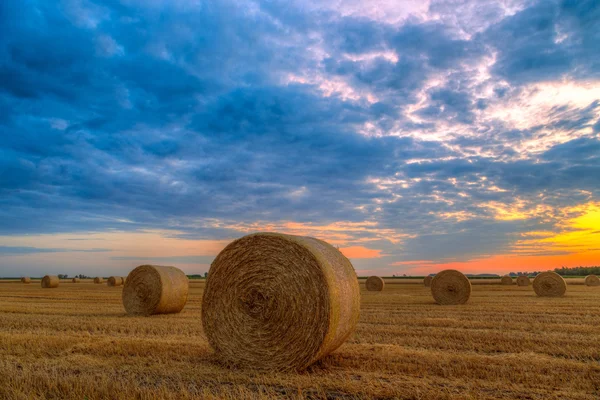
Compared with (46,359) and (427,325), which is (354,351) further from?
(46,359)

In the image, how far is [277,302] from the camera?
7059mm

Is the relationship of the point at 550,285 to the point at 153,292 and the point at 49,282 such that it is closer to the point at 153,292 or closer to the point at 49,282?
the point at 153,292

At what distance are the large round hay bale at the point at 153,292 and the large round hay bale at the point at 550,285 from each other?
671 inches

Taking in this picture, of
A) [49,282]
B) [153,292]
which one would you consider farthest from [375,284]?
[49,282]

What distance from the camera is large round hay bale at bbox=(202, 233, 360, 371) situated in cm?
674

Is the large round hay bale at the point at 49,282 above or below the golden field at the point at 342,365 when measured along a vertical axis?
above

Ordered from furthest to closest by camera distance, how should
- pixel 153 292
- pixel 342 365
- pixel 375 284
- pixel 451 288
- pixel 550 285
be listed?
pixel 375 284 → pixel 550 285 → pixel 451 288 → pixel 153 292 → pixel 342 365

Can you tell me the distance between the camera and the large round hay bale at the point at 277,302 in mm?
6738

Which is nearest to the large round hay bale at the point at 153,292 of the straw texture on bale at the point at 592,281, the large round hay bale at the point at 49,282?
the large round hay bale at the point at 49,282

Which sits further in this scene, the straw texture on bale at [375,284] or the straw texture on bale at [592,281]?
the straw texture on bale at [592,281]

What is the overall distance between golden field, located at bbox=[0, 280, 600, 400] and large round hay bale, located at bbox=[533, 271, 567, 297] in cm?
1199

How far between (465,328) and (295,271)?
17.6 ft

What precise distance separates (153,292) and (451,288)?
1134cm

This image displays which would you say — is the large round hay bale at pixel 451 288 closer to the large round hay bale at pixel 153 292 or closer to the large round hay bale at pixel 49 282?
the large round hay bale at pixel 153 292
